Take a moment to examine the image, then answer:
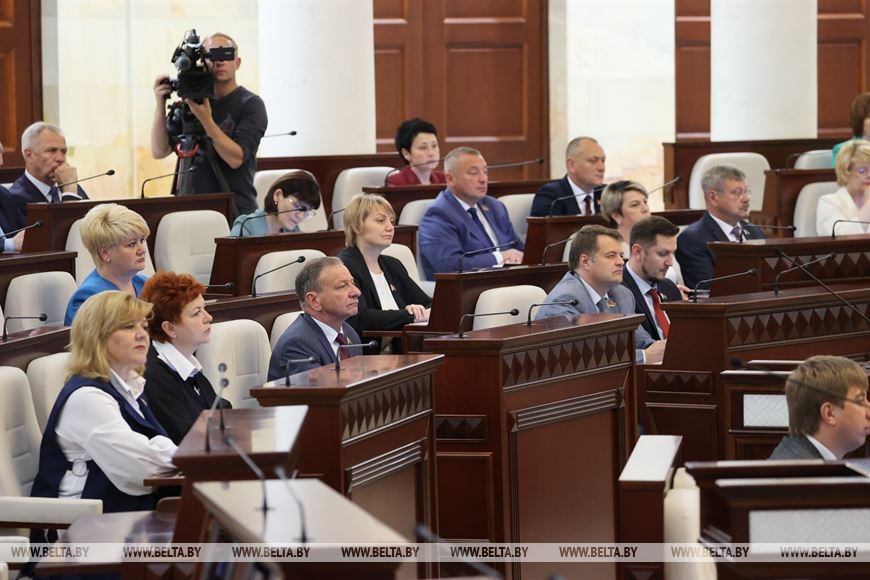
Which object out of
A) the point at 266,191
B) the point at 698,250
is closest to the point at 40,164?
the point at 266,191

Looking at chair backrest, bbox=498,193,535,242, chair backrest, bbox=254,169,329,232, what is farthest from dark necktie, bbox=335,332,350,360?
chair backrest, bbox=498,193,535,242

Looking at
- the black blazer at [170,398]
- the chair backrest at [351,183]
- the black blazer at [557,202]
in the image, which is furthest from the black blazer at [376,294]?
the chair backrest at [351,183]

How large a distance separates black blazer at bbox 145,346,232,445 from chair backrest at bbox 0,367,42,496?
0.34 metres

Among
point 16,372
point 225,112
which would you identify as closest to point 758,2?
point 225,112

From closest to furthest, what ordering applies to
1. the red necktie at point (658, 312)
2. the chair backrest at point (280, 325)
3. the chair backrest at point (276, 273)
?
the chair backrest at point (280, 325) < the red necktie at point (658, 312) < the chair backrest at point (276, 273)

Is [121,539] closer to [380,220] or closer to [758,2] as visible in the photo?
[380,220]

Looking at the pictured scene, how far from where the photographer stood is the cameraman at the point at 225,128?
750 cm

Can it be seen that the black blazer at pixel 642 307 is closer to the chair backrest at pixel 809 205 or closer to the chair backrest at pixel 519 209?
the chair backrest at pixel 519 209

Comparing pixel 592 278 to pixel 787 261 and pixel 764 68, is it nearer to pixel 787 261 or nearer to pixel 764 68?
pixel 787 261

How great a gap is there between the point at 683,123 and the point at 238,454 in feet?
32.7

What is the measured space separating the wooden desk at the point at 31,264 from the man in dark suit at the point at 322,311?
4.86ft

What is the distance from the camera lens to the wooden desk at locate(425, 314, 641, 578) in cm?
454

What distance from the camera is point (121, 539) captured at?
10.6 ft

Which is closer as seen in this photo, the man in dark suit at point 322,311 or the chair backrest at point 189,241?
the man in dark suit at point 322,311
